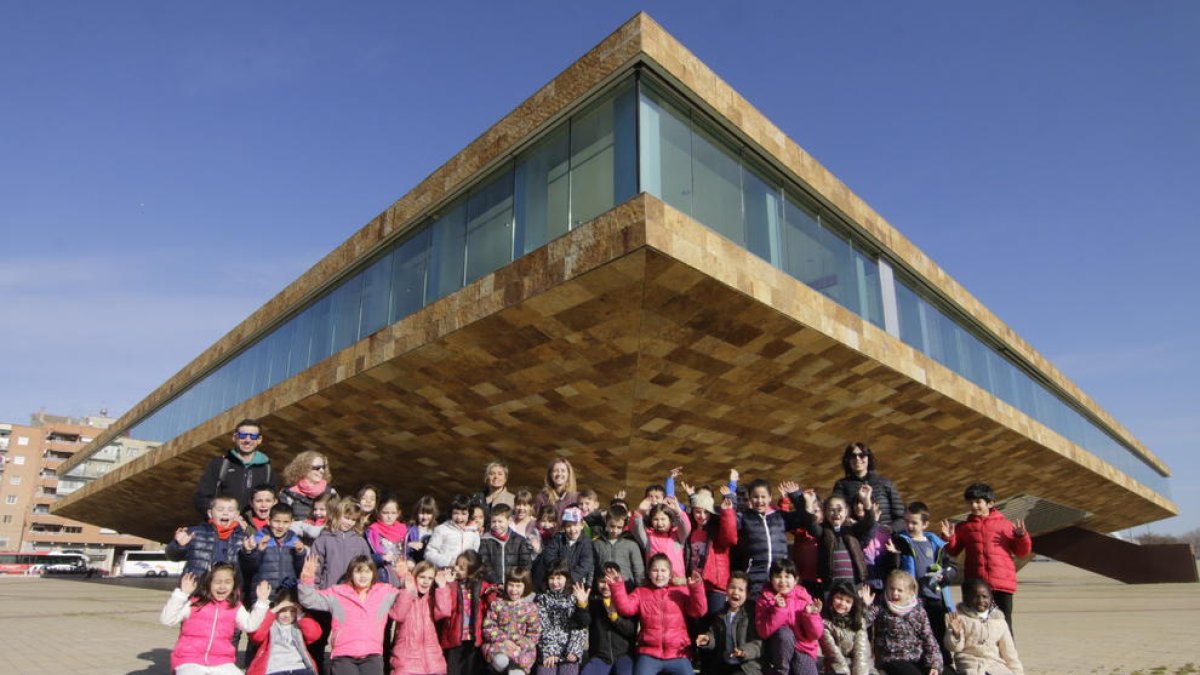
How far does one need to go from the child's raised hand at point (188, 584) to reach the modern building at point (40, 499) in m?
74.3

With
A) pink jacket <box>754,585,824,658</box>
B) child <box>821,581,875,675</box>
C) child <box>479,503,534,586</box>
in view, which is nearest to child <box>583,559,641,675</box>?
child <box>479,503,534,586</box>

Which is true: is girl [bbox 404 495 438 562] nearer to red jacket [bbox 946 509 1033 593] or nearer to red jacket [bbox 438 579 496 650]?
red jacket [bbox 438 579 496 650]

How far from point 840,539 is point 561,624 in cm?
243

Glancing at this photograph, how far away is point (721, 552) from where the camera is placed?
254 inches

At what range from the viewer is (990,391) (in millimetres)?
16406

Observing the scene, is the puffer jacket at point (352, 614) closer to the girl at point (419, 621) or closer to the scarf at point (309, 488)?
the girl at point (419, 621)

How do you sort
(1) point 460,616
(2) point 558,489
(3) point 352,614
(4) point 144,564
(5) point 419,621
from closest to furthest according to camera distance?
(3) point 352,614, (5) point 419,621, (1) point 460,616, (2) point 558,489, (4) point 144,564

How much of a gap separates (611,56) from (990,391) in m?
12.1

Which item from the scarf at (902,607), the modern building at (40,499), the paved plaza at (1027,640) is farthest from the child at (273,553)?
the modern building at (40,499)

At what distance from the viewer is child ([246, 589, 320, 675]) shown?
17.4ft

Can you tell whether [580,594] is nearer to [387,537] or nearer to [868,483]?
[387,537]

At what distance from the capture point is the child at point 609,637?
19.1 feet

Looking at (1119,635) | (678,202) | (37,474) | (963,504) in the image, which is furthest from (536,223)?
(37,474)

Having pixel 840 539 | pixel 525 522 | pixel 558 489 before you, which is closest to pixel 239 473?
pixel 525 522
